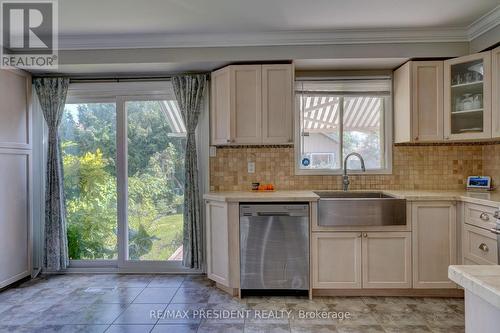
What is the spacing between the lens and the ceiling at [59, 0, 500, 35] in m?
2.45

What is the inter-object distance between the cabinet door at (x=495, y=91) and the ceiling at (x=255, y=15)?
37cm

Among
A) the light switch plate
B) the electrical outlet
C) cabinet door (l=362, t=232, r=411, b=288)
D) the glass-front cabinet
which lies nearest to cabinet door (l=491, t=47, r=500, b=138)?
the glass-front cabinet

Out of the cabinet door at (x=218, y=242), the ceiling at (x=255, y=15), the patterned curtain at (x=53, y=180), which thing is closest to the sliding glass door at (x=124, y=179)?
the patterned curtain at (x=53, y=180)

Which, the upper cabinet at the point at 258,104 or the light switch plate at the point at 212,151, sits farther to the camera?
the light switch plate at the point at 212,151

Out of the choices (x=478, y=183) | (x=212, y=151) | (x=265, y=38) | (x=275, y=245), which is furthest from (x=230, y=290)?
(x=478, y=183)

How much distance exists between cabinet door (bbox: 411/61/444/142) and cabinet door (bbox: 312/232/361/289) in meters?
1.22

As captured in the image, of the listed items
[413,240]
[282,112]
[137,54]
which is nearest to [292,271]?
[413,240]

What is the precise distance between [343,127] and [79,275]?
3269mm

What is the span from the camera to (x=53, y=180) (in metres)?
3.42

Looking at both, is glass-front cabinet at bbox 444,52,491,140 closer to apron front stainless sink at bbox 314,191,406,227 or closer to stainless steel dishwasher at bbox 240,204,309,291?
apron front stainless sink at bbox 314,191,406,227

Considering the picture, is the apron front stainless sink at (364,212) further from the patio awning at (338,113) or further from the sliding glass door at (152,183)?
the sliding glass door at (152,183)

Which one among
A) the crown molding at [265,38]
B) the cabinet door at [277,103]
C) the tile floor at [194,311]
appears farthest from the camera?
the cabinet door at [277,103]

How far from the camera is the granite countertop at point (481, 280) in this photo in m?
0.78

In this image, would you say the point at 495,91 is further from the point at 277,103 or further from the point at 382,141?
the point at 277,103
